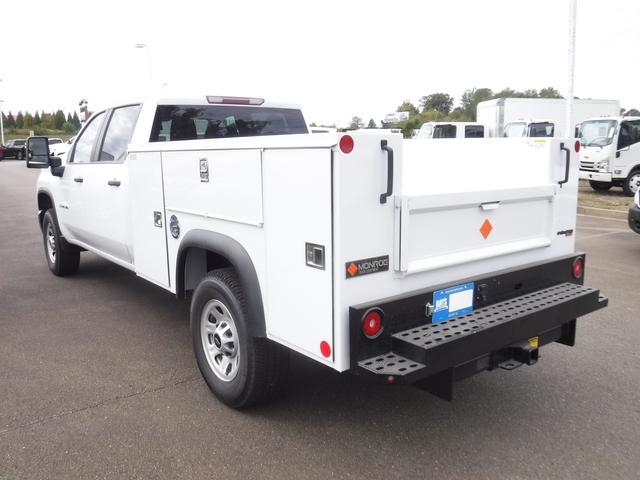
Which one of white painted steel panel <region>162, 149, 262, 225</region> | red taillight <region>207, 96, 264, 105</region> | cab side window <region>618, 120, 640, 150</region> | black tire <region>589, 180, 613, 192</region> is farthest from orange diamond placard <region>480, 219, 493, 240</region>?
black tire <region>589, 180, 613, 192</region>

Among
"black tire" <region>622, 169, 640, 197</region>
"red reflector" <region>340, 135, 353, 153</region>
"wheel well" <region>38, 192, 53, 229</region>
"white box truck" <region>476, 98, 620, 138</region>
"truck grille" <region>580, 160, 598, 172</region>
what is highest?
"white box truck" <region>476, 98, 620, 138</region>

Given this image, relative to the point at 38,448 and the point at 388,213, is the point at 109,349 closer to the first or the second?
the point at 38,448

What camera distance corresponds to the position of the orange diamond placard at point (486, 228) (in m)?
3.44

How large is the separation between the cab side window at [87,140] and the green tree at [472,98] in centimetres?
7428

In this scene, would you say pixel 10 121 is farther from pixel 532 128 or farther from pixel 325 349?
pixel 325 349

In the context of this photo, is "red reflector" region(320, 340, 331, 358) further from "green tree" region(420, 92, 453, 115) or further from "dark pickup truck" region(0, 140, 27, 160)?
"green tree" region(420, 92, 453, 115)

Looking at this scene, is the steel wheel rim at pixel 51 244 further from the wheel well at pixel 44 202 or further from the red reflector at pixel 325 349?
the red reflector at pixel 325 349

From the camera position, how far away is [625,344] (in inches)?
188

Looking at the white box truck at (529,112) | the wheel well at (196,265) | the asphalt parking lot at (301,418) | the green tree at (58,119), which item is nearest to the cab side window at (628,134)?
the white box truck at (529,112)

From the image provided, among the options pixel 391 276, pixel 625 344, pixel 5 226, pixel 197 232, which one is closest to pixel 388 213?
pixel 391 276

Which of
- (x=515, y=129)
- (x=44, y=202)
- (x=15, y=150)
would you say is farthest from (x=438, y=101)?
(x=44, y=202)

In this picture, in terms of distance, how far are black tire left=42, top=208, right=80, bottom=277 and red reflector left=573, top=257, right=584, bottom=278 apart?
18.3 ft

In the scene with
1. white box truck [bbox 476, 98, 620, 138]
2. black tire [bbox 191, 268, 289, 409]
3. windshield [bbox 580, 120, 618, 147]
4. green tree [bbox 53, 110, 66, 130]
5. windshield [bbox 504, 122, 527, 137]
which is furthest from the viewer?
green tree [bbox 53, 110, 66, 130]

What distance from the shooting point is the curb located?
12352 millimetres
